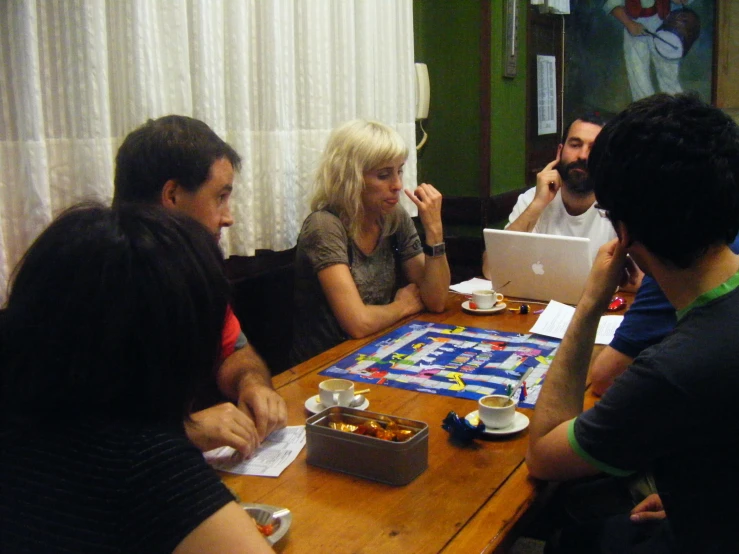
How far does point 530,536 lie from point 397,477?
59.4 inches

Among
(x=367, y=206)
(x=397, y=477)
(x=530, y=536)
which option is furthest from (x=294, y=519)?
(x=530, y=536)

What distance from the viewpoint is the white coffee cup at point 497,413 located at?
1414mm

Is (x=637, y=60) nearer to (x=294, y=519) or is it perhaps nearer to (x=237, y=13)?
(x=237, y=13)

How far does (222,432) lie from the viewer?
1.29 m

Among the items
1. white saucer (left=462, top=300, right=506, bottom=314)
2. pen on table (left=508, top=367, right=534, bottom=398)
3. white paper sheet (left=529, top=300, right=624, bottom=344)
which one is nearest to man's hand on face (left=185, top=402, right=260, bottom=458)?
pen on table (left=508, top=367, right=534, bottom=398)

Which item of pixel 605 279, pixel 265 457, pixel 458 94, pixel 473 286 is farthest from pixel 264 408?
pixel 458 94

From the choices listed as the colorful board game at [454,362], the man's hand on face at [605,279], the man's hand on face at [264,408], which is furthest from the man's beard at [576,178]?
the man's hand on face at [264,408]

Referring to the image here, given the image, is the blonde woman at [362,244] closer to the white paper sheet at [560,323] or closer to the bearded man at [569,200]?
the white paper sheet at [560,323]

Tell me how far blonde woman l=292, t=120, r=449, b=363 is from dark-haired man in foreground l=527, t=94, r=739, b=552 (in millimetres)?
1121

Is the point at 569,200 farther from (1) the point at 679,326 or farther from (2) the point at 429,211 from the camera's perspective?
(1) the point at 679,326

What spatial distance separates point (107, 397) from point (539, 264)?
5.96 ft

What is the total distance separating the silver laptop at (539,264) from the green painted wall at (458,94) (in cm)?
135

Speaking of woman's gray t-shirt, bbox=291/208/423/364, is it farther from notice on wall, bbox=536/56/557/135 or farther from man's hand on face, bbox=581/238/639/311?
notice on wall, bbox=536/56/557/135

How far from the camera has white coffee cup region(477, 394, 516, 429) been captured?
1.41 m
